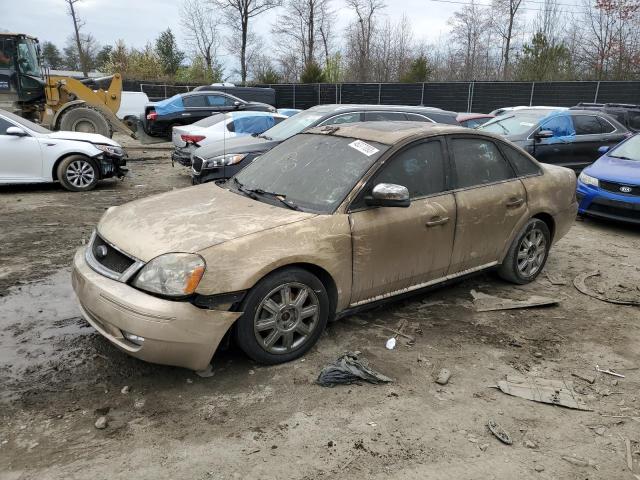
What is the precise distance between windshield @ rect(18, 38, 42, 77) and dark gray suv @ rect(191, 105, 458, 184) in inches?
340

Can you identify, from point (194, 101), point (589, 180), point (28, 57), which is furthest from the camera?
point (194, 101)

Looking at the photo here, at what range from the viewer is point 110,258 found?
3.48 m

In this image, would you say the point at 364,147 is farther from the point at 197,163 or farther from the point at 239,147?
the point at 197,163

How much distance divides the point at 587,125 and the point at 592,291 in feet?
21.0

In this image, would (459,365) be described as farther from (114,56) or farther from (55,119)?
(114,56)

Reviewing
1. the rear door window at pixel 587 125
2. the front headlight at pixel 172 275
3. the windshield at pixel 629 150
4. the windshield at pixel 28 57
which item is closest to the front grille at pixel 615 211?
the windshield at pixel 629 150

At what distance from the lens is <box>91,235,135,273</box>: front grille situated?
11.0 ft

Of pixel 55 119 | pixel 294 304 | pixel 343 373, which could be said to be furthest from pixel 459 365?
pixel 55 119

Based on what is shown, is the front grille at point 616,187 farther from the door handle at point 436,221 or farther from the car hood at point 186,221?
the car hood at point 186,221

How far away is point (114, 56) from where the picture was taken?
51.2m

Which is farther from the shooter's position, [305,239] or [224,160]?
[224,160]

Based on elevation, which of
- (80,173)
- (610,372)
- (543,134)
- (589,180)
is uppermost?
(543,134)

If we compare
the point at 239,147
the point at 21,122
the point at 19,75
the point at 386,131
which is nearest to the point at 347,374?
the point at 386,131

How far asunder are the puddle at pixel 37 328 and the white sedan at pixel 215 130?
5.92 meters
